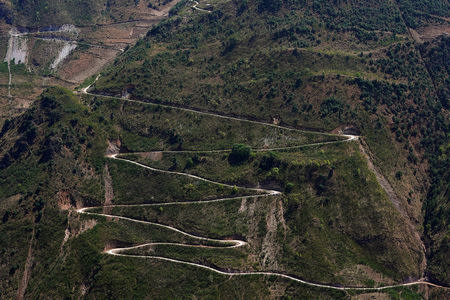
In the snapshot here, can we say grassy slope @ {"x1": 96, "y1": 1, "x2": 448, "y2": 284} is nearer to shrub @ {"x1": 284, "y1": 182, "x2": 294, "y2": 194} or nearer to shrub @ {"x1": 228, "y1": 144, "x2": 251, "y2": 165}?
shrub @ {"x1": 228, "y1": 144, "x2": 251, "y2": 165}

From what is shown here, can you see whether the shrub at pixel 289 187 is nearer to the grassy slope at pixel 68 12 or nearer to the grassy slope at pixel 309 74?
the grassy slope at pixel 309 74

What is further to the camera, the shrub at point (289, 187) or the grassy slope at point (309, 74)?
the grassy slope at point (309, 74)

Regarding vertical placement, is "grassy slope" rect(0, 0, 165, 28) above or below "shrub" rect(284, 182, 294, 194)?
above

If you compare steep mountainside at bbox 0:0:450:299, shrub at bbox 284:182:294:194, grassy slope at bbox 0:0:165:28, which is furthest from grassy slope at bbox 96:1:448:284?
grassy slope at bbox 0:0:165:28

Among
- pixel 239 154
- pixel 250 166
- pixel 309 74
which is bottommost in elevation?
pixel 250 166

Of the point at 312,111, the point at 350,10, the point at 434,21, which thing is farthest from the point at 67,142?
the point at 434,21

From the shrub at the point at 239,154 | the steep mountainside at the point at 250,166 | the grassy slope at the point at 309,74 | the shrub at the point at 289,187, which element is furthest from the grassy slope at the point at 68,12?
the shrub at the point at 289,187

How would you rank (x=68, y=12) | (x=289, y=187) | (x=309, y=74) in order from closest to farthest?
(x=289, y=187) → (x=309, y=74) → (x=68, y=12)

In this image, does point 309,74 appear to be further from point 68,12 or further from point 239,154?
point 68,12

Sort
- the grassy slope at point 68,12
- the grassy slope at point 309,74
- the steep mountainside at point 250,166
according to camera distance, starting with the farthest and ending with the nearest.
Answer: the grassy slope at point 68,12 → the grassy slope at point 309,74 → the steep mountainside at point 250,166

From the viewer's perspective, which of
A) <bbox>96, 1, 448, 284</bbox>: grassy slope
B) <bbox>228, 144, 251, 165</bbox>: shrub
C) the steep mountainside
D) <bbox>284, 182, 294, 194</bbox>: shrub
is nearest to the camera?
the steep mountainside

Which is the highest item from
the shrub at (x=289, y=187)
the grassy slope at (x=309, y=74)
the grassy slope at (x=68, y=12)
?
the grassy slope at (x=68, y=12)

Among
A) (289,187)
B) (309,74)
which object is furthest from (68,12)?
(289,187)
